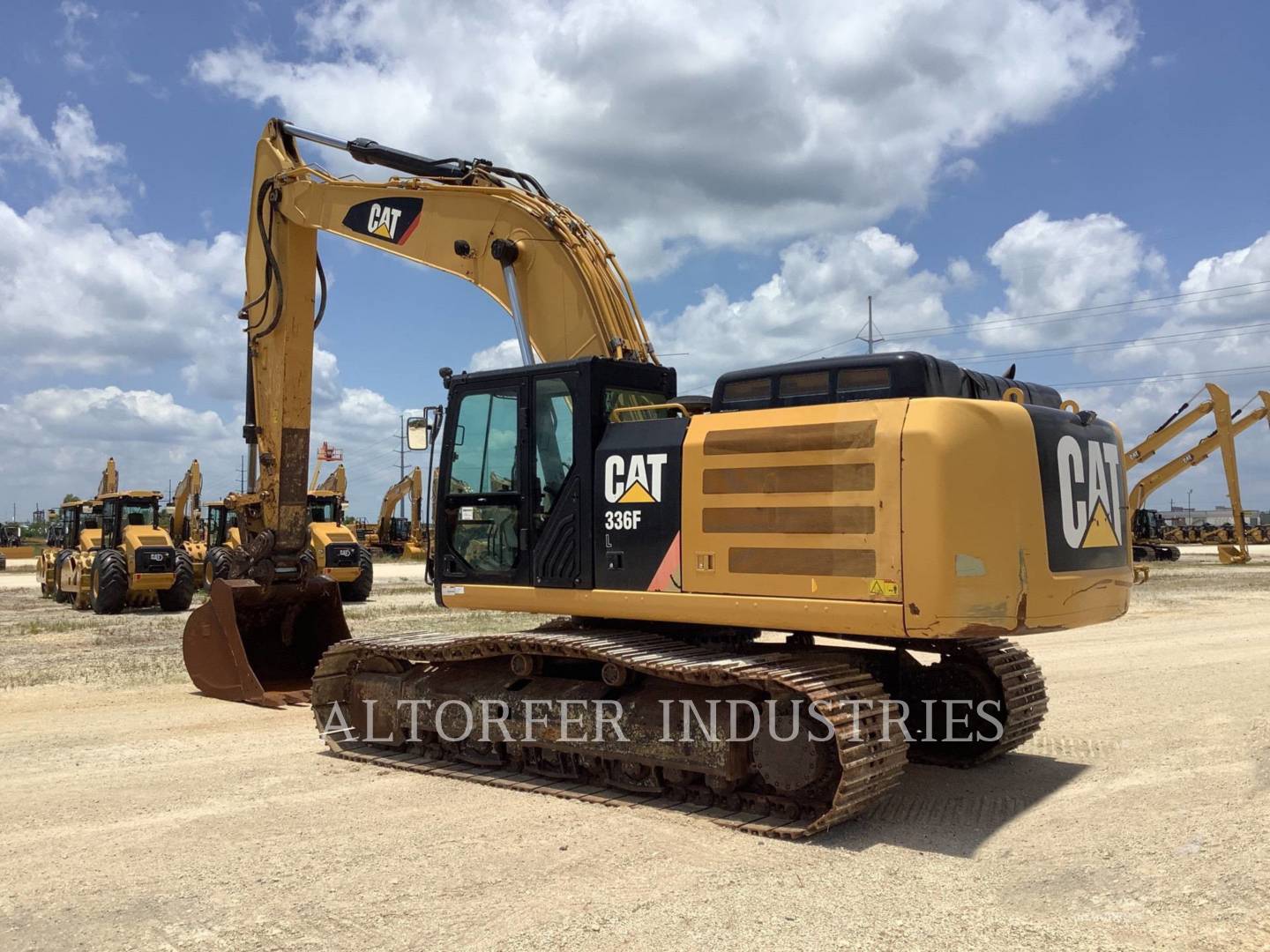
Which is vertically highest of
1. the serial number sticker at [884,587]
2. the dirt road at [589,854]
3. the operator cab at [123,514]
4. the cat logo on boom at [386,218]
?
the cat logo on boom at [386,218]

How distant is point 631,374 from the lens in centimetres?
773

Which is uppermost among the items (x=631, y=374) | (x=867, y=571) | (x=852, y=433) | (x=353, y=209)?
(x=353, y=209)

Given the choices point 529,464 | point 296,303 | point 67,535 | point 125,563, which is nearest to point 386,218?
point 296,303

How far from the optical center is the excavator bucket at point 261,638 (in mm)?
10531

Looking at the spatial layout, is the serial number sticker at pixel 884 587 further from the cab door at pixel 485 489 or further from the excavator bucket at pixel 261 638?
the excavator bucket at pixel 261 638

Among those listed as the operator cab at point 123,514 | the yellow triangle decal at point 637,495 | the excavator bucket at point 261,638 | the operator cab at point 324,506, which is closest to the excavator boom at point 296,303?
the excavator bucket at point 261,638

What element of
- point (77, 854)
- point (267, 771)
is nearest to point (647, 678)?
point (267, 771)

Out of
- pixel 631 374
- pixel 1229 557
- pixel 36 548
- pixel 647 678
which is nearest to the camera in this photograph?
pixel 647 678

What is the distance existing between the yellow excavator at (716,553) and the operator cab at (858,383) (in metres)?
0.01

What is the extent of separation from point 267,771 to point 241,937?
332cm

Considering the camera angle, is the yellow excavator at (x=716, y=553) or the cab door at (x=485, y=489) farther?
the cab door at (x=485, y=489)

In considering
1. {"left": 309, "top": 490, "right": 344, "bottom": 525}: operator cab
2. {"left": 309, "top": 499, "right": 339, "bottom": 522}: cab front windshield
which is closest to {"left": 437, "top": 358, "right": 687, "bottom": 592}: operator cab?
{"left": 309, "top": 490, "right": 344, "bottom": 525}: operator cab

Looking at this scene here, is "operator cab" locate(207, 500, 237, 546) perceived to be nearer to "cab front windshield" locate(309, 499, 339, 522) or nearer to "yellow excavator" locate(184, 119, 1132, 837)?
"cab front windshield" locate(309, 499, 339, 522)

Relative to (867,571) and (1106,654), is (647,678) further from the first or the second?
(1106,654)
